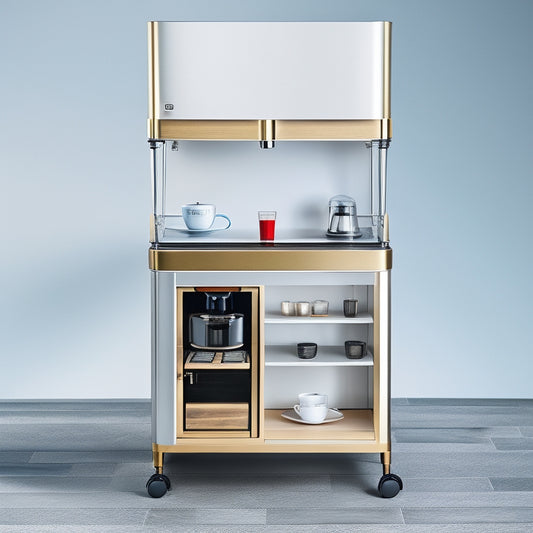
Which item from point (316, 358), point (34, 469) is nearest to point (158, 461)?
point (34, 469)

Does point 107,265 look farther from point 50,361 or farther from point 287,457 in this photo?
point 287,457

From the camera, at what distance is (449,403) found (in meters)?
4.28

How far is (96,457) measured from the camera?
11.6 feet

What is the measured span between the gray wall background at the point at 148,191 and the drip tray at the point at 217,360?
43.6 inches

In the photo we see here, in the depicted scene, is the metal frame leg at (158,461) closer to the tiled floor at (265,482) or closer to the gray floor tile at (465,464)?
the tiled floor at (265,482)

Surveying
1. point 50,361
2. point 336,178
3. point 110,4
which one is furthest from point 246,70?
point 50,361

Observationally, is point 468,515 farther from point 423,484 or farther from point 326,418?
point 326,418

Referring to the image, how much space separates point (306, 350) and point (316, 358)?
0.18 ft

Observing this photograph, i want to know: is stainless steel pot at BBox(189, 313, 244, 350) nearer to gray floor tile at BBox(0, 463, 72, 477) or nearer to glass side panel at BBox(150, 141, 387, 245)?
glass side panel at BBox(150, 141, 387, 245)

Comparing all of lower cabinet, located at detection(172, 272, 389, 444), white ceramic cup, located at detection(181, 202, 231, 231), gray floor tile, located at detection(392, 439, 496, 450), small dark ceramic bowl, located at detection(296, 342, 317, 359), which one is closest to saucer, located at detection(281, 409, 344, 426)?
lower cabinet, located at detection(172, 272, 389, 444)

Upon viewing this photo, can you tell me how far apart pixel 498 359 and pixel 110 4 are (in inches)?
98.7

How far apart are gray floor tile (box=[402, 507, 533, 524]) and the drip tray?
755 millimetres

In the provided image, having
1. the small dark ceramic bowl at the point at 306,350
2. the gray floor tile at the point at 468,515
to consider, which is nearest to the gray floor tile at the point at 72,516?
the small dark ceramic bowl at the point at 306,350

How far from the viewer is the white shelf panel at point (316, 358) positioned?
126 inches
